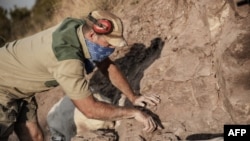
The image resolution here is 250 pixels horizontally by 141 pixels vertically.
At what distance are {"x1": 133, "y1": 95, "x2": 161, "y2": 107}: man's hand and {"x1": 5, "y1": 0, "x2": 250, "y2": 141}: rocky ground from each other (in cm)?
6

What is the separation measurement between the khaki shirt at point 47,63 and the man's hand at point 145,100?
58 centimetres

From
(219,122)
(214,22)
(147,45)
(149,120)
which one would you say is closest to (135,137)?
(149,120)

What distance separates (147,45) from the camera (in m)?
5.68

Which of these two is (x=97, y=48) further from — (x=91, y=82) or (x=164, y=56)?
(x=91, y=82)

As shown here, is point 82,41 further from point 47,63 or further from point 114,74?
point 114,74

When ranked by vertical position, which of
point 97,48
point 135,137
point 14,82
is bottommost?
point 135,137

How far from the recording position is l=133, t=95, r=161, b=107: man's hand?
4301mm

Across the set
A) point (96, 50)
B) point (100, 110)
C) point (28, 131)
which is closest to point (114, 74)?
point (96, 50)

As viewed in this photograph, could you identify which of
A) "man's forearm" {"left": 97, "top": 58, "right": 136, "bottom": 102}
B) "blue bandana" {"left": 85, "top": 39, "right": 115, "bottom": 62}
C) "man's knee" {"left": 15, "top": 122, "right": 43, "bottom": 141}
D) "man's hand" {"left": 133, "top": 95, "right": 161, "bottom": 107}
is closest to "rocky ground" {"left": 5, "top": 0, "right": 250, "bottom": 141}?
"man's hand" {"left": 133, "top": 95, "right": 161, "bottom": 107}

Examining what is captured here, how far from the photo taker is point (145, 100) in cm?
434

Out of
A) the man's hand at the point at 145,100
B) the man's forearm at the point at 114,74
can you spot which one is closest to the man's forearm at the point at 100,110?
the man's hand at the point at 145,100

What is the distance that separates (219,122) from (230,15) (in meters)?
0.98

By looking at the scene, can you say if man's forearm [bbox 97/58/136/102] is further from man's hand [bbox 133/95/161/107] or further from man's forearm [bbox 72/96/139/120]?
man's forearm [bbox 72/96/139/120]

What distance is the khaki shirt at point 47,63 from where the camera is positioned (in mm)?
3668
